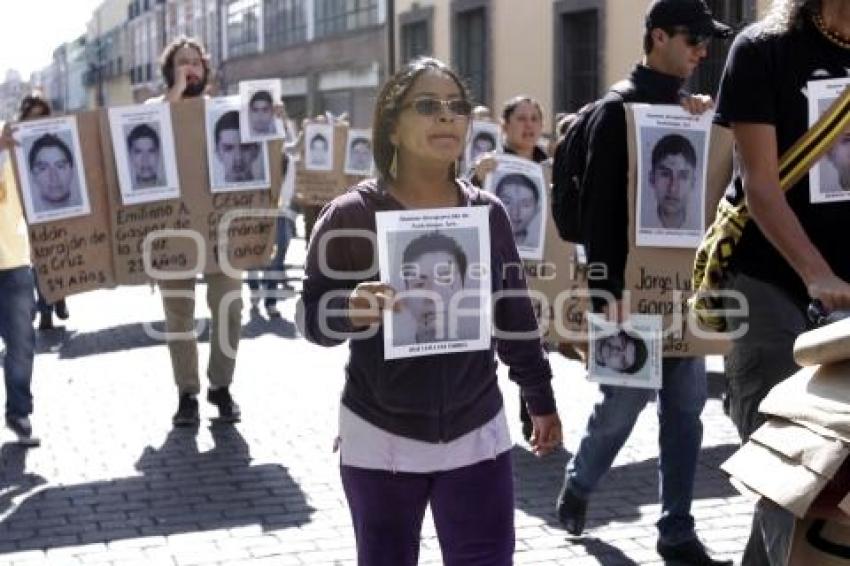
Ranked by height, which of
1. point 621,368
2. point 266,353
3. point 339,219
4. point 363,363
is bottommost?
point 266,353

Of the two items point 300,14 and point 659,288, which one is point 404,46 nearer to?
point 300,14

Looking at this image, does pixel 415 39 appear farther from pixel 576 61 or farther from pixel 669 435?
pixel 669 435

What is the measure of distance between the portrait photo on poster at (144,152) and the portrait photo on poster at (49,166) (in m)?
0.21

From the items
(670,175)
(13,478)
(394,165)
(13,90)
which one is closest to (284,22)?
(13,90)

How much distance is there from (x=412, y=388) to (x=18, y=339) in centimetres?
426

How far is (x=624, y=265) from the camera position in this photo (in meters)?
4.58

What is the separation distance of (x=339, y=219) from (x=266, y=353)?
6796mm

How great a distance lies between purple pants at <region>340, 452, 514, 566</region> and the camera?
3.12 metres

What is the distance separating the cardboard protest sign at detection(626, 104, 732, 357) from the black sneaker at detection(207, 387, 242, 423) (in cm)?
318

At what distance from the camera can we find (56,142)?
6531 mm

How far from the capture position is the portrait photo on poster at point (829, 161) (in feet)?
9.98

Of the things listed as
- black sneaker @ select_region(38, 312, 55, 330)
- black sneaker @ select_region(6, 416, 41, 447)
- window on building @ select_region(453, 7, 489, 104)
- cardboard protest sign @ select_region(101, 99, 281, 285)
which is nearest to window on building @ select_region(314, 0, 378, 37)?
window on building @ select_region(453, 7, 489, 104)

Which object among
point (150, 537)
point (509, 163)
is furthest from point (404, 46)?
point (150, 537)

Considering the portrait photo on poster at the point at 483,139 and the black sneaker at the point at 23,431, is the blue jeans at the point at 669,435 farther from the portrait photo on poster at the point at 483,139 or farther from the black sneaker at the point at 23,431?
the portrait photo on poster at the point at 483,139
